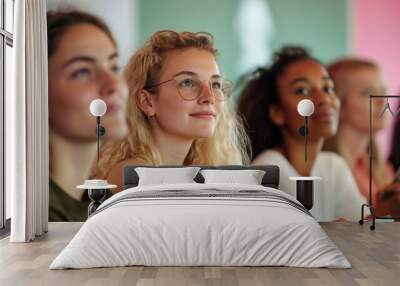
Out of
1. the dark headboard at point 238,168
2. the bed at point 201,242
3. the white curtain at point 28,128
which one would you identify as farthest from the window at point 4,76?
the bed at point 201,242

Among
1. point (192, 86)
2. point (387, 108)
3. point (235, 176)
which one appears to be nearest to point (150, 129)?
point (192, 86)

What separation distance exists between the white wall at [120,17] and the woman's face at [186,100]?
520mm

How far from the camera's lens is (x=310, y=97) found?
7996 mm

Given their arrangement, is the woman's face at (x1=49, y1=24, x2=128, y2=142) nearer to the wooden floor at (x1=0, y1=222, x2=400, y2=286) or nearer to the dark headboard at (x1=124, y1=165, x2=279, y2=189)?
the dark headboard at (x1=124, y1=165, x2=279, y2=189)

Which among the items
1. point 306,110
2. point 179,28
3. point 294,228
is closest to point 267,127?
point 306,110

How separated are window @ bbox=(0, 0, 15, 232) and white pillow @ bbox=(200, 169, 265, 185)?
2277mm

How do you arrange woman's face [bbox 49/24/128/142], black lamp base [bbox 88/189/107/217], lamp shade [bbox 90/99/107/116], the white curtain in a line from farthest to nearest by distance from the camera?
woman's face [bbox 49/24/128/142], lamp shade [bbox 90/99/107/116], black lamp base [bbox 88/189/107/217], the white curtain

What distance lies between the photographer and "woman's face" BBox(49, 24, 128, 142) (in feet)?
25.7

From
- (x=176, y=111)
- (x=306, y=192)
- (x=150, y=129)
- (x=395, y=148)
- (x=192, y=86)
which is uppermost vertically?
(x=192, y=86)

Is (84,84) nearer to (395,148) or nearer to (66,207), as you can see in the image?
(66,207)

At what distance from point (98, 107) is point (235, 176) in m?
1.84

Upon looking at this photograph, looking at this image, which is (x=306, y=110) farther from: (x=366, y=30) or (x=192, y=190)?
(x=192, y=190)

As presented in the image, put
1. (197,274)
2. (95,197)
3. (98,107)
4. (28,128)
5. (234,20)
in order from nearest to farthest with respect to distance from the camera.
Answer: (197,274) → (28,128) → (95,197) → (98,107) → (234,20)

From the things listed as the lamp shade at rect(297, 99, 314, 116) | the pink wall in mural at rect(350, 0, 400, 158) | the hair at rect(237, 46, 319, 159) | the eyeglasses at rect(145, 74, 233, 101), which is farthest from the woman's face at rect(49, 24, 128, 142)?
the pink wall in mural at rect(350, 0, 400, 158)
